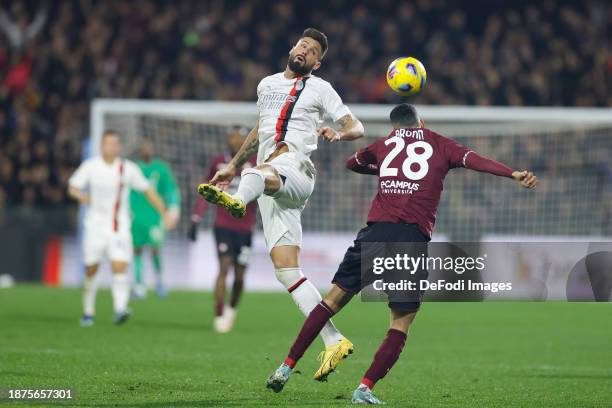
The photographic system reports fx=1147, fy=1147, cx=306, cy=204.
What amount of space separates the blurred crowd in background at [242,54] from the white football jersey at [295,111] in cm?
1398

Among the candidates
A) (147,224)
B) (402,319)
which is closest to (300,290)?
(402,319)

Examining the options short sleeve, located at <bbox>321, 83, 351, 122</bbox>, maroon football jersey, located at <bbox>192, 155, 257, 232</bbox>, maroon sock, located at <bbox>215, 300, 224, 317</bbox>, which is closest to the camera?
short sleeve, located at <bbox>321, 83, 351, 122</bbox>

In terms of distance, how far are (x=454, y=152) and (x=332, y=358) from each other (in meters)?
1.54

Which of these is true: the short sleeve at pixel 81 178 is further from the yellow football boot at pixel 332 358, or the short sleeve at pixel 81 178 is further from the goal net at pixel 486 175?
the yellow football boot at pixel 332 358

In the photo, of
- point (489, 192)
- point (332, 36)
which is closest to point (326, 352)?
point (489, 192)

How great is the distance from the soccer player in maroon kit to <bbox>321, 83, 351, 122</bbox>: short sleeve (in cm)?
61

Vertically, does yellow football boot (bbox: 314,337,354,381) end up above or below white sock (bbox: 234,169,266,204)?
below

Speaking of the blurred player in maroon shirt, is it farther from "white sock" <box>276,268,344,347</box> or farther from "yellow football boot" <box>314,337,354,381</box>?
"yellow football boot" <box>314,337,354,381</box>

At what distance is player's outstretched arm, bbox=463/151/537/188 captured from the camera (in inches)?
273

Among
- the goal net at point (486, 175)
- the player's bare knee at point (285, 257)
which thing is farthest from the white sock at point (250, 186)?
the goal net at point (486, 175)

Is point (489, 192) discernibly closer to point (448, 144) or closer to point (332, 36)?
point (332, 36)

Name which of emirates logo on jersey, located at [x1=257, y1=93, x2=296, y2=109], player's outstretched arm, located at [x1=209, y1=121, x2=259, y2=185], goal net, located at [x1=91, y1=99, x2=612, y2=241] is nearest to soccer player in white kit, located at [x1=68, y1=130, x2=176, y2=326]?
goal net, located at [x1=91, y1=99, x2=612, y2=241]

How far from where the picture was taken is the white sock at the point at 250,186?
732 centimetres

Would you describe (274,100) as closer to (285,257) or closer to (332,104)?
(332,104)
